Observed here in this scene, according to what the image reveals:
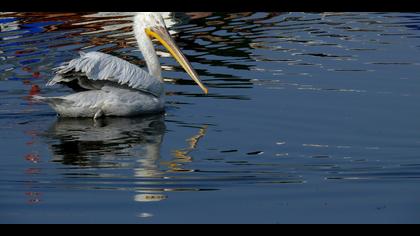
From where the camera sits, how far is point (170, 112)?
8383mm

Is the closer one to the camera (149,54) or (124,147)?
(124,147)

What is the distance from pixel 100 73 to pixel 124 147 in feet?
3.40

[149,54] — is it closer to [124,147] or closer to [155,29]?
[155,29]

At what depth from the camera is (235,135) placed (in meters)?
7.42

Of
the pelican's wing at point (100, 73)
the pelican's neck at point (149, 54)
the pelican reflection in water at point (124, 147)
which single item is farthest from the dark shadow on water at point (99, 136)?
the pelican's neck at point (149, 54)

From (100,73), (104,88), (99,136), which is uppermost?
(100,73)

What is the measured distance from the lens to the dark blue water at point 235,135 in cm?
550

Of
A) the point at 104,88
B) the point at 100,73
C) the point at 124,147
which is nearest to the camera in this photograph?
the point at 124,147

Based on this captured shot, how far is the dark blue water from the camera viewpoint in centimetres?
550

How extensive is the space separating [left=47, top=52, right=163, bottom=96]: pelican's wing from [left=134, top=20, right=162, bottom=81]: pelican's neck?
1.31 ft

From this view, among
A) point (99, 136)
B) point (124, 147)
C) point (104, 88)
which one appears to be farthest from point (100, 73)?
point (124, 147)

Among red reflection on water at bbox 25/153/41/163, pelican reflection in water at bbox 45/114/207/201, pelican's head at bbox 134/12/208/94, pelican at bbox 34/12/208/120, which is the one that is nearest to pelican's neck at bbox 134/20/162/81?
pelican's head at bbox 134/12/208/94

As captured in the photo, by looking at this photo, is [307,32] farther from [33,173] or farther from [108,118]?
[33,173]

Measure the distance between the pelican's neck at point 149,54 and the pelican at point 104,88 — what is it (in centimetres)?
30
